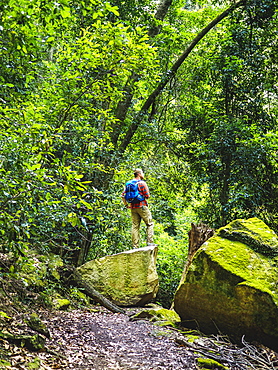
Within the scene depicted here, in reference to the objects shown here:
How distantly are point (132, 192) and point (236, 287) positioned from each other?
4016 mm

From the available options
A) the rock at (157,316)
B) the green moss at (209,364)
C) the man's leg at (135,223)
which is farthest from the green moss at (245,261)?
the man's leg at (135,223)

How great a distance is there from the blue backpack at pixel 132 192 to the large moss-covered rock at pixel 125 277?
52.4 inches

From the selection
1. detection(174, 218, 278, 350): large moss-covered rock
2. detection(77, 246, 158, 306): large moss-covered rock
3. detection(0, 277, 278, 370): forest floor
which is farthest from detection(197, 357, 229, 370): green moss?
detection(77, 246, 158, 306): large moss-covered rock

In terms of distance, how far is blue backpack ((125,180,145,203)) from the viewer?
8.34 metres

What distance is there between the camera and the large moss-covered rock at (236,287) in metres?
4.76

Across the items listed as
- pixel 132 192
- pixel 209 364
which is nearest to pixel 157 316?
pixel 209 364

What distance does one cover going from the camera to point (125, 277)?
789cm

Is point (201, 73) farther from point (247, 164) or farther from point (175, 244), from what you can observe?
point (175, 244)

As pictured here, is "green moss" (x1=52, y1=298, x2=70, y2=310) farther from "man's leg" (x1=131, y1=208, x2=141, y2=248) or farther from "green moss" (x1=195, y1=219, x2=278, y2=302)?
"man's leg" (x1=131, y1=208, x2=141, y2=248)

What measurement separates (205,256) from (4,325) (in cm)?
325

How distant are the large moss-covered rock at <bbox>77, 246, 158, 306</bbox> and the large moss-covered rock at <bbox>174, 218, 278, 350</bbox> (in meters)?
2.25

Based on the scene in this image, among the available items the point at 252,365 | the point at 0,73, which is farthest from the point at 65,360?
the point at 0,73

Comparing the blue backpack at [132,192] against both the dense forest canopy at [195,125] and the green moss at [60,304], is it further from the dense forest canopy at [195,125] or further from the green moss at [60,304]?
the green moss at [60,304]

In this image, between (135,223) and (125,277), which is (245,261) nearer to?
(125,277)
